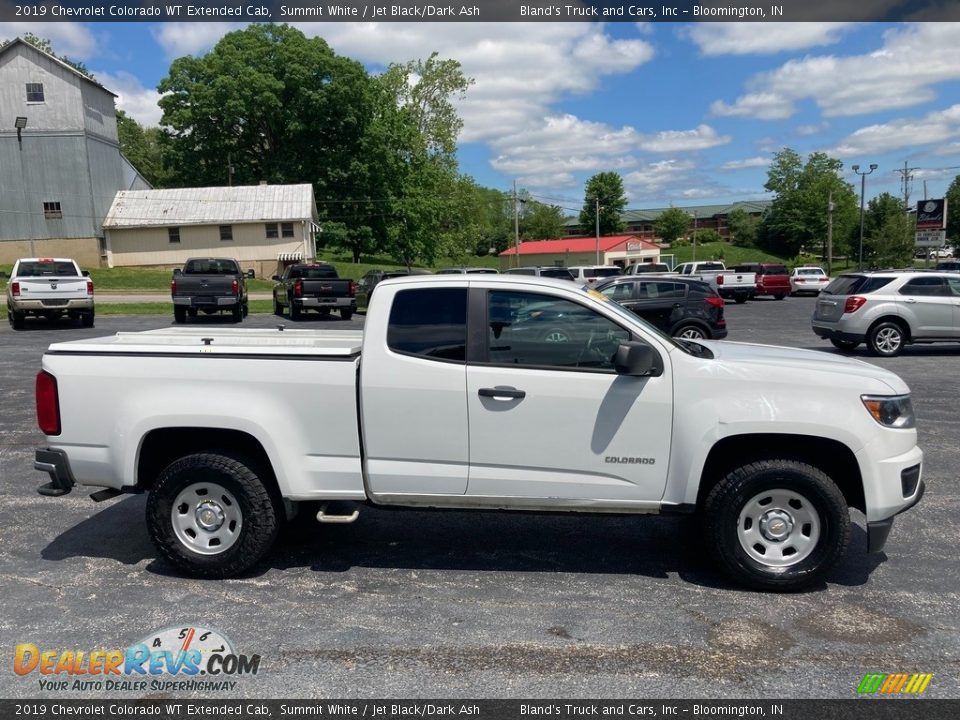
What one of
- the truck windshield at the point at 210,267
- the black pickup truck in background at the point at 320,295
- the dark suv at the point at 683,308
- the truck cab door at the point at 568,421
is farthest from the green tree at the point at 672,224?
the truck cab door at the point at 568,421

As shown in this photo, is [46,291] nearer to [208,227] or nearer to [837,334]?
[837,334]

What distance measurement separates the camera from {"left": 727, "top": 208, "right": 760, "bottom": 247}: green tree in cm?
10662

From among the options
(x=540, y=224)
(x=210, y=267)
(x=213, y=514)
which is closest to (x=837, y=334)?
(x=213, y=514)

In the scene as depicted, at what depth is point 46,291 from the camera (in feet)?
65.4

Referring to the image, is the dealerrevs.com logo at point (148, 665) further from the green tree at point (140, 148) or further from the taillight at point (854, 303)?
the green tree at point (140, 148)

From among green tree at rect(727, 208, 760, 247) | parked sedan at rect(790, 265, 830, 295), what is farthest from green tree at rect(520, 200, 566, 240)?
parked sedan at rect(790, 265, 830, 295)

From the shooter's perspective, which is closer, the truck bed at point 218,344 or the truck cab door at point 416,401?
the truck cab door at point 416,401

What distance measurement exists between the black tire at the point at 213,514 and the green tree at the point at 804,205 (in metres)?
93.9

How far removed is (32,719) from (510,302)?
3.21 metres

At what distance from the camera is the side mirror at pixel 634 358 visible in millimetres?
4410

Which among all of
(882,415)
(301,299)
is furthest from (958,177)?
(882,415)

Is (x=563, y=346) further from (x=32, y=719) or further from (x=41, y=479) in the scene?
(x=41, y=479)

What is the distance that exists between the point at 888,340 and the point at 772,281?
2321 centimetres

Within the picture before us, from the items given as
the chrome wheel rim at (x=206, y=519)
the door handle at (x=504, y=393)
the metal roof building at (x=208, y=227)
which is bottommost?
the chrome wheel rim at (x=206, y=519)
